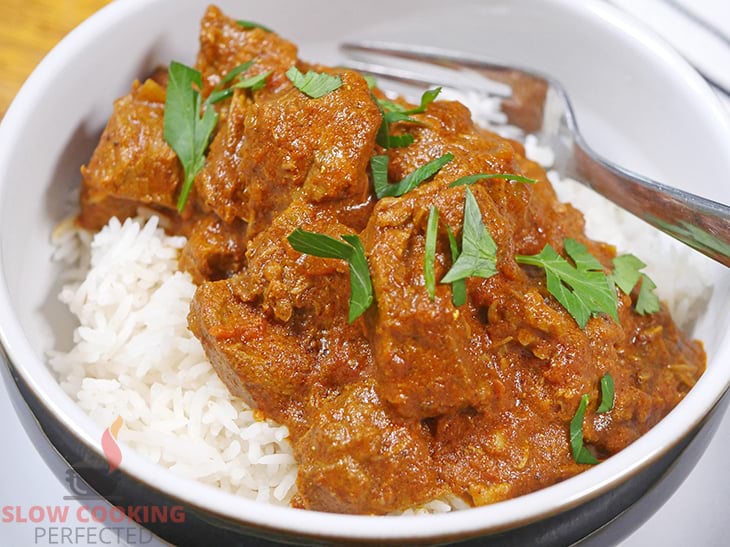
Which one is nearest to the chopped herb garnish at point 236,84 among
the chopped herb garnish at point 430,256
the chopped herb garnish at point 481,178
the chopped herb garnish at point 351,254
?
the chopped herb garnish at point 351,254

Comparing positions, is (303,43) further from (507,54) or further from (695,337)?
(695,337)

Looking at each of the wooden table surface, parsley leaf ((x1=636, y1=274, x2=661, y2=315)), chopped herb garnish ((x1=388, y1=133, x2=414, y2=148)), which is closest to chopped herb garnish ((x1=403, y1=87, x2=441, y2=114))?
chopped herb garnish ((x1=388, y1=133, x2=414, y2=148))

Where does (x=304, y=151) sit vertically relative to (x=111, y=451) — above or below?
above

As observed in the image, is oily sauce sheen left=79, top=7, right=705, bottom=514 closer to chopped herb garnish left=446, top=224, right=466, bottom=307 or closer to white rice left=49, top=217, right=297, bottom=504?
chopped herb garnish left=446, top=224, right=466, bottom=307

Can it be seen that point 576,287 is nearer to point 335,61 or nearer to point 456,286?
point 456,286

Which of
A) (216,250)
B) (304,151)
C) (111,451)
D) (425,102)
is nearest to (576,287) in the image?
(425,102)

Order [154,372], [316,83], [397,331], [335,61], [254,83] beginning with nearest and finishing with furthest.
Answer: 1. [397,331]
2. [316,83]
3. [154,372]
4. [254,83]
5. [335,61]

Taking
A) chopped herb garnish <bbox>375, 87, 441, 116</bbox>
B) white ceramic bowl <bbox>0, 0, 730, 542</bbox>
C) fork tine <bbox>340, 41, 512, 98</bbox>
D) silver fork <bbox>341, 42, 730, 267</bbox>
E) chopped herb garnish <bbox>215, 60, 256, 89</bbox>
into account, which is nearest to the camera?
white ceramic bowl <bbox>0, 0, 730, 542</bbox>
